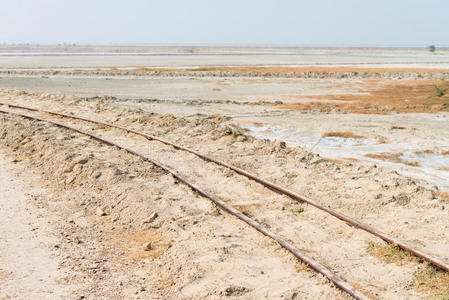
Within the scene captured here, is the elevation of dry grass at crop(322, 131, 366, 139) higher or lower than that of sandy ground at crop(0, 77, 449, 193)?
higher

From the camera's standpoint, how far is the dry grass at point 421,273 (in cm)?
657

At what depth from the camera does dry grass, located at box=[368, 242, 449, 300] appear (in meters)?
6.57

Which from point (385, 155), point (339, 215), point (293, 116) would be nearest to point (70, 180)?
point (339, 215)

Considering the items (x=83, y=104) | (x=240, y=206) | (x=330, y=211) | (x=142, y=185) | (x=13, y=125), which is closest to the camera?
(x=330, y=211)

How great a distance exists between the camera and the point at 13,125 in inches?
733

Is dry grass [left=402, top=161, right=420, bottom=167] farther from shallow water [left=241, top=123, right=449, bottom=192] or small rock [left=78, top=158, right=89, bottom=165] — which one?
small rock [left=78, top=158, right=89, bottom=165]

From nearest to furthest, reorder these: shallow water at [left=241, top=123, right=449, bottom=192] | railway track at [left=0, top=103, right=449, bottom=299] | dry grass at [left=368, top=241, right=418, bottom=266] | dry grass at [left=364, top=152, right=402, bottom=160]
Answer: railway track at [left=0, top=103, right=449, bottom=299] < dry grass at [left=368, top=241, right=418, bottom=266] < shallow water at [left=241, top=123, right=449, bottom=192] < dry grass at [left=364, top=152, right=402, bottom=160]

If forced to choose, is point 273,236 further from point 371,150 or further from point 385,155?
point 371,150

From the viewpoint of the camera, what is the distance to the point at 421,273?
23.2ft

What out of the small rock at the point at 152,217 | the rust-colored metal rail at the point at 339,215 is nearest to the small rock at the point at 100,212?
the small rock at the point at 152,217

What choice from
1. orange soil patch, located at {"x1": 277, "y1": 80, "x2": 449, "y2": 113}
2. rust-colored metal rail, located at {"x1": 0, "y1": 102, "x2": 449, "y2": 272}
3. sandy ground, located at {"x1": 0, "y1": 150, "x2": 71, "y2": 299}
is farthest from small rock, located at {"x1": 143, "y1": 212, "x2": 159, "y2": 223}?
orange soil patch, located at {"x1": 277, "y1": 80, "x2": 449, "y2": 113}

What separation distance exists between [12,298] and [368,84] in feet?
139

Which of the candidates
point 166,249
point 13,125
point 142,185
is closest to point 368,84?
point 13,125

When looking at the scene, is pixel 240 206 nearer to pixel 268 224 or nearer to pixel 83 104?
pixel 268 224
